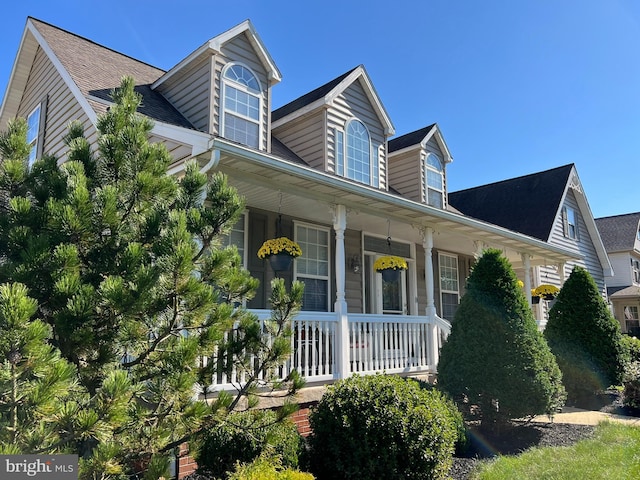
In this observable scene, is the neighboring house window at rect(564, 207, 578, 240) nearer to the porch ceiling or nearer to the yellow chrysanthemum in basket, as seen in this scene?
the porch ceiling

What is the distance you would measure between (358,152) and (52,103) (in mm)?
6183

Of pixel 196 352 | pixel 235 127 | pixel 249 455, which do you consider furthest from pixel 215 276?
pixel 235 127

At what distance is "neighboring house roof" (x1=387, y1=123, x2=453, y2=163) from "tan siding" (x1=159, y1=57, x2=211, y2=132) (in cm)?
550

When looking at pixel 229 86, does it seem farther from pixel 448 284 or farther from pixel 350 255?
pixel 448 284

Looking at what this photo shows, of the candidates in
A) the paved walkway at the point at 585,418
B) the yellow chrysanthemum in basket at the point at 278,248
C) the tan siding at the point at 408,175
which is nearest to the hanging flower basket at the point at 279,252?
the yellow chrysanthemum in basket at the point at 278,248

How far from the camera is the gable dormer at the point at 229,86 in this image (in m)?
8.30

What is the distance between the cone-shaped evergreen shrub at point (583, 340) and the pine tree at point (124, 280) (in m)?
7.75

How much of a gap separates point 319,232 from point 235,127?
8.64 ft

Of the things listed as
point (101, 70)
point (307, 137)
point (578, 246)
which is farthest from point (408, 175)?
point (578, 246)

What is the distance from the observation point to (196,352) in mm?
2682

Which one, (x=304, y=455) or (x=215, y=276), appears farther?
(x=304, y=455)

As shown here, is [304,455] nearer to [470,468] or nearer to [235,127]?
[470,468]

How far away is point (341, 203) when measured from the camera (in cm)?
741

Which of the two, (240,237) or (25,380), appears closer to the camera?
(25,380)
